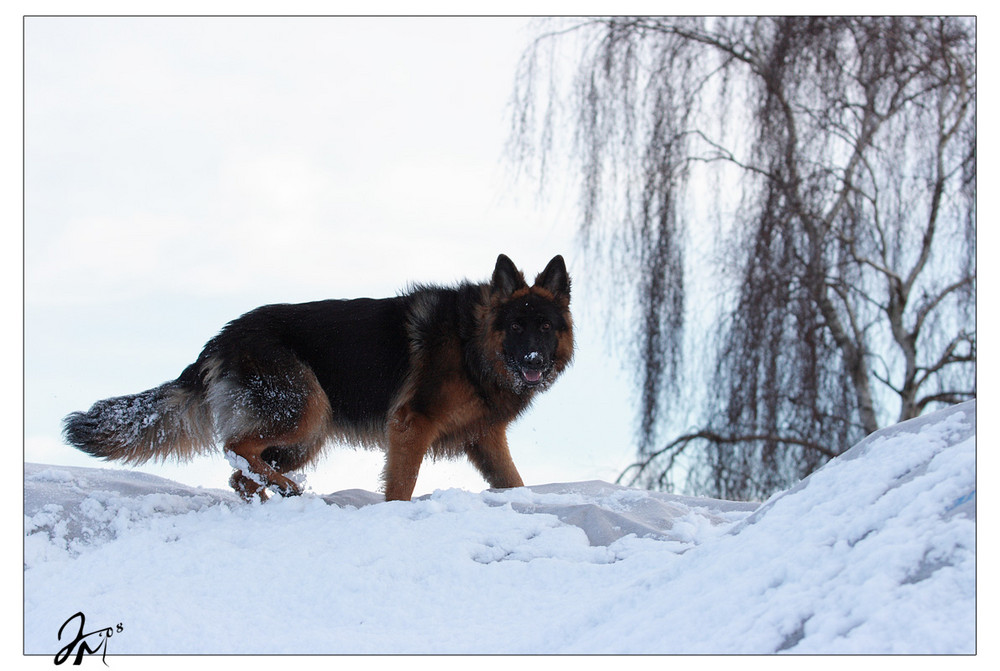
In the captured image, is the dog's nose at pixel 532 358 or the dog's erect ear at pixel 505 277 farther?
the dog's erect ear at pixel 505 277

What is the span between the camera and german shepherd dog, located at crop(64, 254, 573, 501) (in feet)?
19.2

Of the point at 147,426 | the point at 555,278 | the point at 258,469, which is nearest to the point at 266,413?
the point at 258,469

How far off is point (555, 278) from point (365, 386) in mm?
1557

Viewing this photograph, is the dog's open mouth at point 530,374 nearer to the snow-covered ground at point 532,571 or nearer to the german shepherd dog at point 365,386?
the german shepherd dog at point 365,386

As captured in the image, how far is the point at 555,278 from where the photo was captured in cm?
634

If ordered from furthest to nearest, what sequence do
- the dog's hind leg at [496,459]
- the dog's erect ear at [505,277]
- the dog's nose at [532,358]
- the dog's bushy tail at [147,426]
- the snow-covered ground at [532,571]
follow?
the dog's hind leg at [496,459], the dog's erect ear at [505,277], the dog's nose at [532,358], the dog's bushy tail at [147,426], the snow-covered ground at [532,571]

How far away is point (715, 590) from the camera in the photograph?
342cm

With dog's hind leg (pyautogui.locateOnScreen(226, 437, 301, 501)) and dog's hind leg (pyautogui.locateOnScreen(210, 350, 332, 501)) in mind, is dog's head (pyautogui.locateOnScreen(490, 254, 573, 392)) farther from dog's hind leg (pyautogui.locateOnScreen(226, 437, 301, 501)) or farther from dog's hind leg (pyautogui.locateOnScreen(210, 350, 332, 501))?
dog's hind leg (pyautogui.locateOnScreen(226, 437, 301, 501))

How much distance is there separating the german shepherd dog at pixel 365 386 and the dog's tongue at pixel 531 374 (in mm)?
11

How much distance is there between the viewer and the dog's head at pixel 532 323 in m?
6.04
